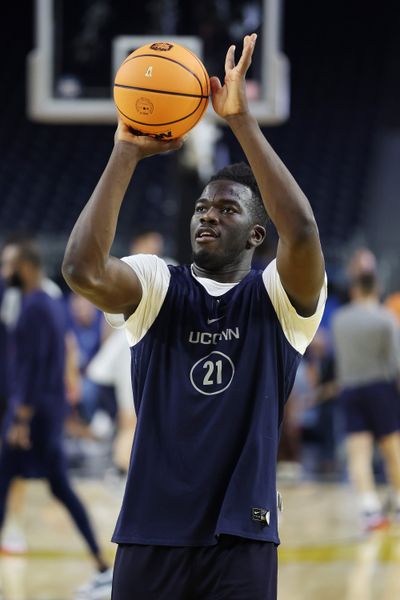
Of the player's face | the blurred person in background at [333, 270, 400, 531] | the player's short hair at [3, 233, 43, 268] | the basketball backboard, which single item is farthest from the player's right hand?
the blurred person in background at [333, 270, 400, 531]

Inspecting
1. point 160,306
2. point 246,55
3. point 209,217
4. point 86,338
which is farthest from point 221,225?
point 86,338

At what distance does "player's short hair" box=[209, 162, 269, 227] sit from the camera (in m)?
3.27

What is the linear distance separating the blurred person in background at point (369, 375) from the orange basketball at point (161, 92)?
556cm

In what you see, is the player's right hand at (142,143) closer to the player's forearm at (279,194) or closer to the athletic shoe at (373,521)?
the player's forearm at (279,194)

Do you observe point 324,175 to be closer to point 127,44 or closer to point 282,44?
point 282,44

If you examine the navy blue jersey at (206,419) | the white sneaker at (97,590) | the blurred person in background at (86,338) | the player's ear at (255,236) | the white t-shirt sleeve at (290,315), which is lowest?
the white sneaker at (97,590)

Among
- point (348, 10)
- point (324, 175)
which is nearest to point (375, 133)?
point (324, 175)

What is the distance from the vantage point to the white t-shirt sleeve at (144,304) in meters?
Answer: 3.13

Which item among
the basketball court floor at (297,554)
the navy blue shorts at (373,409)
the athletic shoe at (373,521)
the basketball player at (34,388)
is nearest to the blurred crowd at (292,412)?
the basketball court floor at (297,554)

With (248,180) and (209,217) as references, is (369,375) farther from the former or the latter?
(209,217)

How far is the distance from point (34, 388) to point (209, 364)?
3.81 meters

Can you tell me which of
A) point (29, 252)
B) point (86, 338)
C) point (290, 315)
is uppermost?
point (86, 338)

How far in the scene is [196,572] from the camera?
9.65 ft

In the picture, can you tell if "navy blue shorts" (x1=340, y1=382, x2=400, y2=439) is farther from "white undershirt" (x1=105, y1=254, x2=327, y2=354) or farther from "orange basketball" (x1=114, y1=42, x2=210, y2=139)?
"orange basketball" (x1=114, y1=42, x2=210, y2=139)
